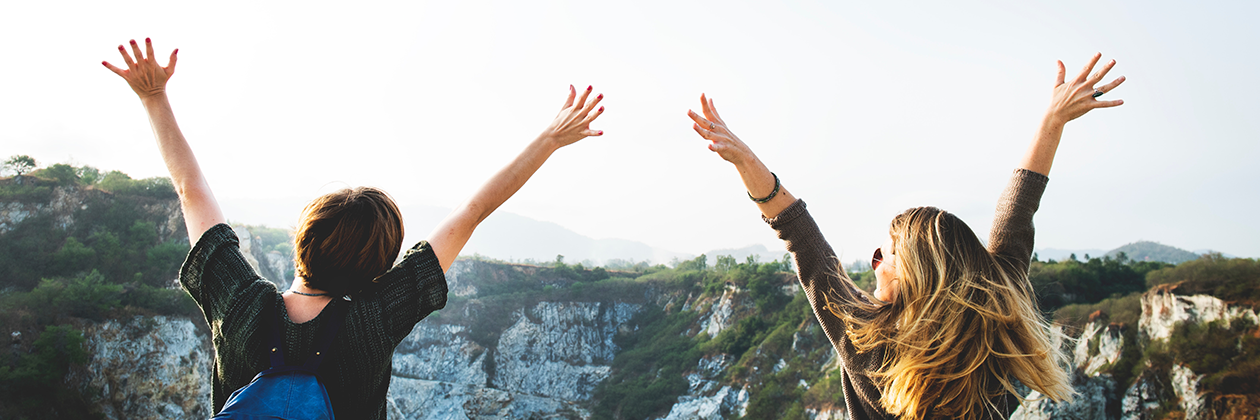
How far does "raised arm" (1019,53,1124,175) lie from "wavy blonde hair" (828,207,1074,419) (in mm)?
478

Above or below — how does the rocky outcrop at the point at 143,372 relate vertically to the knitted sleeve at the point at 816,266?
below

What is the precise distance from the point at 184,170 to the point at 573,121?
1240 mm

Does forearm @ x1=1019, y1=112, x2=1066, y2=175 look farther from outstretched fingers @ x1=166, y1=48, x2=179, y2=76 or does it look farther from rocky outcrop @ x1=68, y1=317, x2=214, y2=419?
rocky outcrop @ x1=68, y1=317, x2=214, y2=419

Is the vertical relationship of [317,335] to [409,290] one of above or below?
below

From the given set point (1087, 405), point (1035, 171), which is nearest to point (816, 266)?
point (1035, 171)

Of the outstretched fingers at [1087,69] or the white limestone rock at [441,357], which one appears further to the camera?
the white limestone rock at [441,357]

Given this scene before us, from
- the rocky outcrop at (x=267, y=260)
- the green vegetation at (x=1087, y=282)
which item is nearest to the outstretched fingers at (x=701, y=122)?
the green vegetation at (x=1087, y=282)

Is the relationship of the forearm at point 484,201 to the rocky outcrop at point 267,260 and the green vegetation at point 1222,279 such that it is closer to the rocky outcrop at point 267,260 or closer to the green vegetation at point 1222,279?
the green vegetation at point 1222,279

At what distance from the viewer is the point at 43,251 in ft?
83.3

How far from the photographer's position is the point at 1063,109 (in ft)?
6.16

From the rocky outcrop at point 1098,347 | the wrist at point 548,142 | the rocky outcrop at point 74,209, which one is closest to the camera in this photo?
the wrist at point 548,142

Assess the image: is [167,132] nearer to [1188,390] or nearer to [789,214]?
[789,214]

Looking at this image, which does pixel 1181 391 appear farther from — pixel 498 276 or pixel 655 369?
pixel 498 276

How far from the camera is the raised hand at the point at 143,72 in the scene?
1729mm
